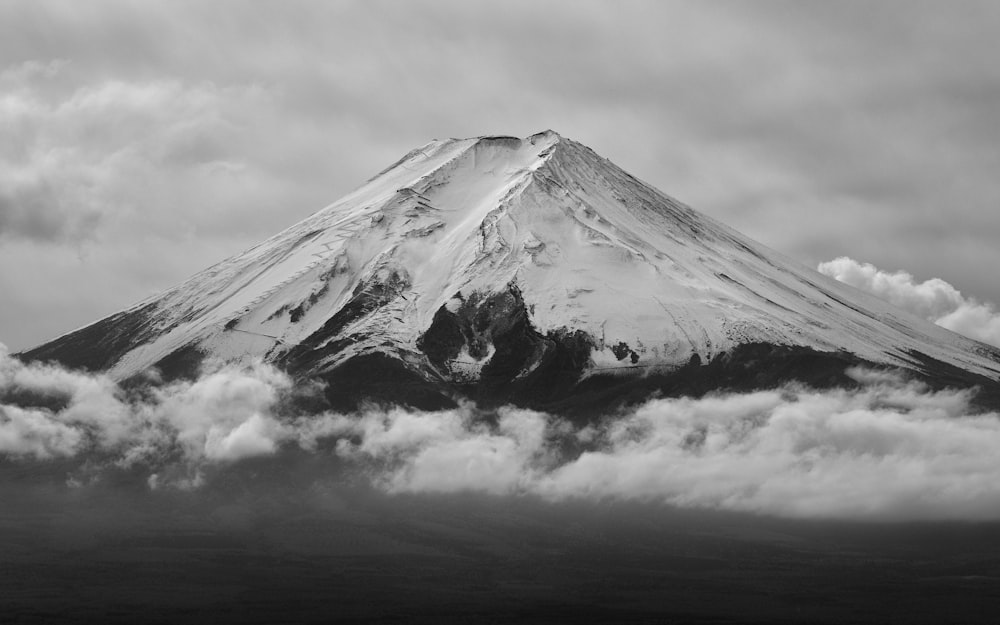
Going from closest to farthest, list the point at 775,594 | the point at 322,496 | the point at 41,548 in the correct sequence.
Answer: the point at 775,594 → the point at 41,548 → the point at 322,496

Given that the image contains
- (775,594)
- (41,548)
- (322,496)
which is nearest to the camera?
(775,594)

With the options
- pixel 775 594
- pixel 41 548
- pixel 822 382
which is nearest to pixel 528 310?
pixel 822 382

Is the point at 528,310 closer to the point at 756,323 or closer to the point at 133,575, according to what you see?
the point at 756,323

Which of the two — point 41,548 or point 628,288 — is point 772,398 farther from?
point 41,548

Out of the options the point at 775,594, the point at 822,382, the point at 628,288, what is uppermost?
the point at 628,288

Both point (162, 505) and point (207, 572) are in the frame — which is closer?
point (207, 572)

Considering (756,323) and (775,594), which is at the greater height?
(756,323)
